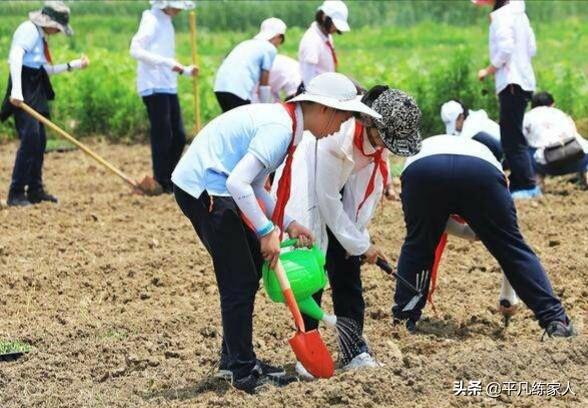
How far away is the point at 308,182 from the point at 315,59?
4976mm

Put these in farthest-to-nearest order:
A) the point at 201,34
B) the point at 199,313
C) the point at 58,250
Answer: the point at 201,34
the point at 58,250
the point at 199,313

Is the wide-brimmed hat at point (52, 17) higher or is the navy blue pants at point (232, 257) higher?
the wide-brimmed hat at point (52, 17)

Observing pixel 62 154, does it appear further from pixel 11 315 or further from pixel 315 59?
pixel 11 315

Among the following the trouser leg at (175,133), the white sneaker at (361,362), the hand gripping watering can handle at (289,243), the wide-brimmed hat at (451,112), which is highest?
the hand gripping watering can handle at (289,243)

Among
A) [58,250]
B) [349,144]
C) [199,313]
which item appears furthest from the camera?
[58,250]

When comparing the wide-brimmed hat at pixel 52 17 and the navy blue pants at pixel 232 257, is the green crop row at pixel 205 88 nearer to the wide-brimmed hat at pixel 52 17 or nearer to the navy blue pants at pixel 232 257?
the wide-brimmed hat at pixel 52 17

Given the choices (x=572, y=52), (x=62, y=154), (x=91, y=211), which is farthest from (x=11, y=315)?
(x=572, y=52)

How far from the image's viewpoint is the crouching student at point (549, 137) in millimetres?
10242

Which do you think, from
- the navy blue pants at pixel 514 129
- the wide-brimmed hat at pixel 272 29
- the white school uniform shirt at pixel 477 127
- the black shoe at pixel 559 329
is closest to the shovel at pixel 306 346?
the black shoe at pixel 559 329

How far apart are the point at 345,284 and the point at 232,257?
0.79m

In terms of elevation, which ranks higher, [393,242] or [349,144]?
[349,144]

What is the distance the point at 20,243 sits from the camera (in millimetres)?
8773

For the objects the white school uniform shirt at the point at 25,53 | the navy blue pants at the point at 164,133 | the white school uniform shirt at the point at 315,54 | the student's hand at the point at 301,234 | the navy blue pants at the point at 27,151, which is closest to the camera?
the student's hand at the point at 301,234

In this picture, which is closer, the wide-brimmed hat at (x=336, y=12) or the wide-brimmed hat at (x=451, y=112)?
the wide-brimmed hat at (x=451, y=112)
